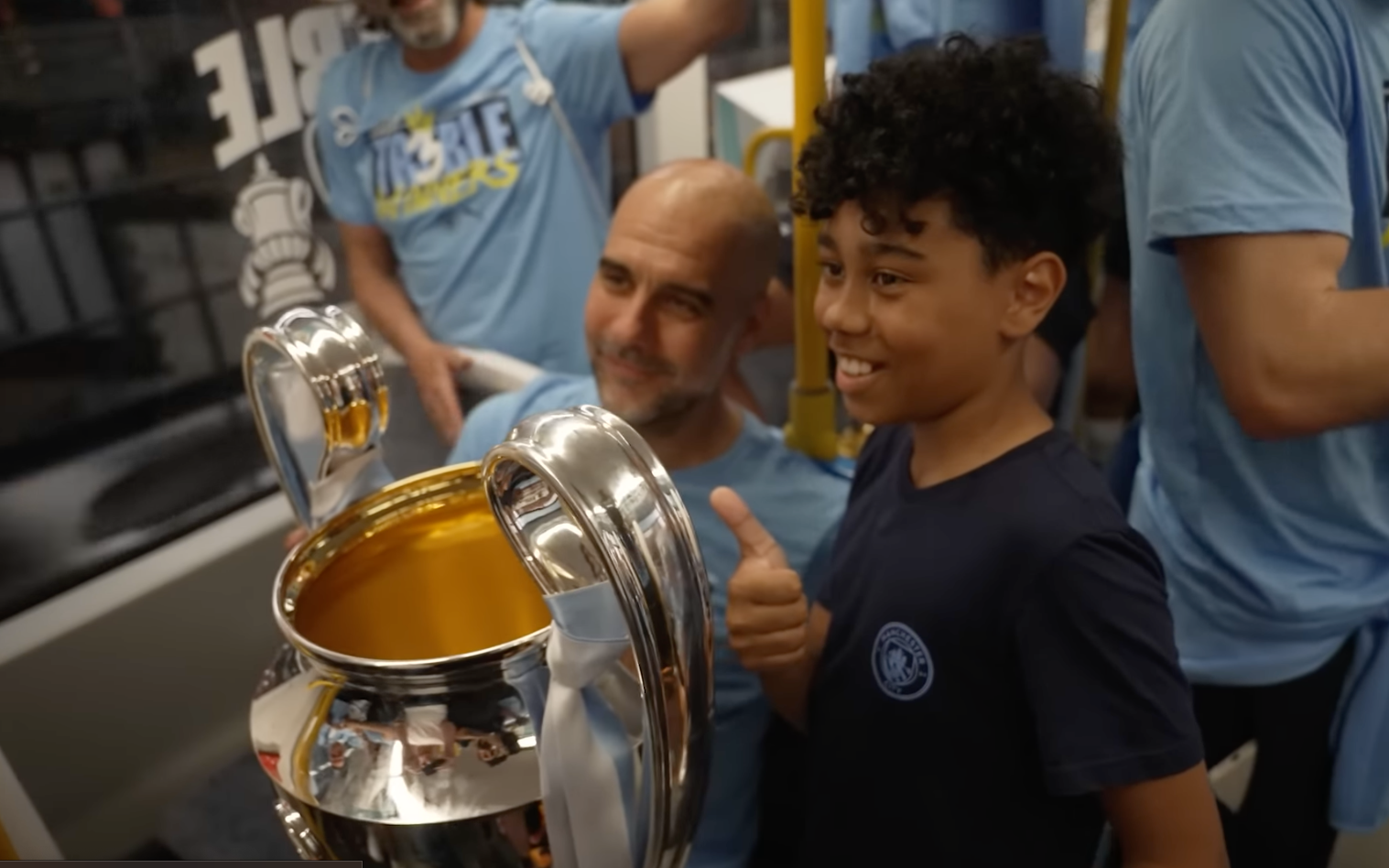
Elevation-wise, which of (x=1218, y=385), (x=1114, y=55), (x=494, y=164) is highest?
(x=1114, y=55)

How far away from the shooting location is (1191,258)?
2.10ft

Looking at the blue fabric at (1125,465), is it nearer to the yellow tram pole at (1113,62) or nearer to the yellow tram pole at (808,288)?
the yellow tram pole at (1113,62)

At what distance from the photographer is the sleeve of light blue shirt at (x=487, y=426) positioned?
42.3 inches

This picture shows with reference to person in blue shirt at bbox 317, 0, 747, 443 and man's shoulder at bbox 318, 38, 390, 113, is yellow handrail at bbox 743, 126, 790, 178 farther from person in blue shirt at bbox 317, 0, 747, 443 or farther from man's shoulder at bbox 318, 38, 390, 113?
man's shoulder at bbox 318, 38, 390, 113

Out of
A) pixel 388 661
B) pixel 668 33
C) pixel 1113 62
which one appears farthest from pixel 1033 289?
pixel 668 33

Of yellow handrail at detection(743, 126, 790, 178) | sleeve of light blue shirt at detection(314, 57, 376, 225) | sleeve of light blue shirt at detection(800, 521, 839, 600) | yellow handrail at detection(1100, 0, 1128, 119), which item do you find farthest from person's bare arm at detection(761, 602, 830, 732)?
sleeve of light blue shirt at detection(314, 57, 376, 225)

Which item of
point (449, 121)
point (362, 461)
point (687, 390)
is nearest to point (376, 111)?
point (449, 121)

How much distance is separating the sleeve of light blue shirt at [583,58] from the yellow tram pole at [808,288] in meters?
0.50

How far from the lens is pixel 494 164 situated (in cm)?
137

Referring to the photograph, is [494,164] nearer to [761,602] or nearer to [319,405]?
[319,405]

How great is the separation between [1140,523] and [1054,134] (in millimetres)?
364

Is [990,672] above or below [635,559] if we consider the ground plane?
below

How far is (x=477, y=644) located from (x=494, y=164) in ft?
2.69

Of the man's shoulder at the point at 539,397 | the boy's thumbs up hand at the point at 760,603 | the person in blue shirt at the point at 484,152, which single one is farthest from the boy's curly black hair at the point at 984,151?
the person in blue shirt at the point at 484,152
